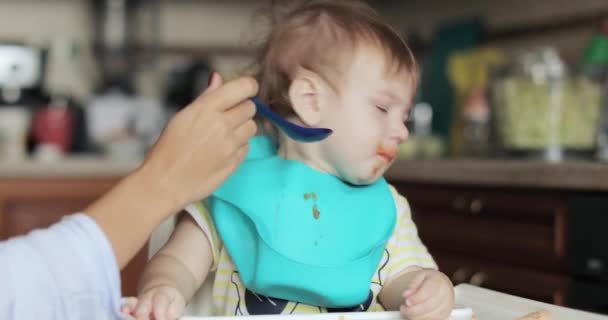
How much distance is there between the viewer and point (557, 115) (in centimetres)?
179

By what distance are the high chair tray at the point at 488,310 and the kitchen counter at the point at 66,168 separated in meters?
1.73

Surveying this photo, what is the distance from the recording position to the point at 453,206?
192 centimetres

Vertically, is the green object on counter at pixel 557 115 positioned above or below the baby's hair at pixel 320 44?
below

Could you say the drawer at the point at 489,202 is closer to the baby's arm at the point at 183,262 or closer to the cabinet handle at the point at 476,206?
the cabinet handle at the point at 476,206

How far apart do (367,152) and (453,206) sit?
1.11m

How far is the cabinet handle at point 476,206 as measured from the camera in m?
1.80

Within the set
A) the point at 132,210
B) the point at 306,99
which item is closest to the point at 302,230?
the point at 306,99

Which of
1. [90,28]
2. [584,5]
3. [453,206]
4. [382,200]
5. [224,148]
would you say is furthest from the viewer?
[90,28]

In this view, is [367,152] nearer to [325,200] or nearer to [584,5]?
[325,200]

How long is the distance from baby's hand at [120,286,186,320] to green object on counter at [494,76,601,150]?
4.10ft

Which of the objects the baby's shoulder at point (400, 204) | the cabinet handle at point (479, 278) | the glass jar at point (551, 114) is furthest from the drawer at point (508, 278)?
the baby's shoulder at point (400, 204)

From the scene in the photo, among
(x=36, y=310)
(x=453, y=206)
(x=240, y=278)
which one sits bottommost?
(x=453, y=206)

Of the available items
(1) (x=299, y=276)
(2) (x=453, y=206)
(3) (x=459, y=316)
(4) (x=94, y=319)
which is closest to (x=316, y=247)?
(1) (x=299, y=276)

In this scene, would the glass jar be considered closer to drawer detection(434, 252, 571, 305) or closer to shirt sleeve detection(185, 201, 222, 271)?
drawer detection(434, 252, 571, 305)
